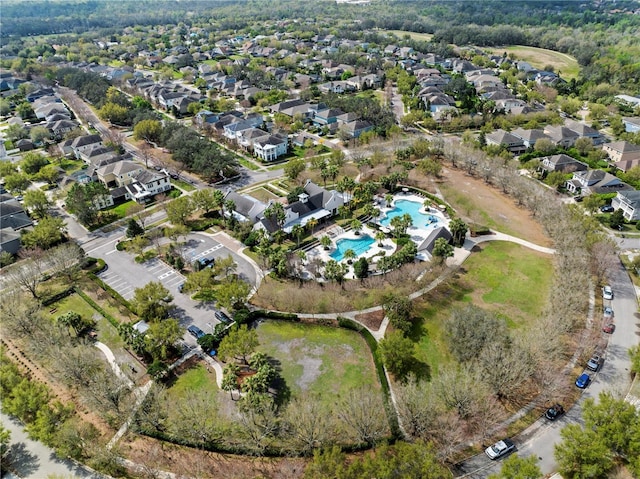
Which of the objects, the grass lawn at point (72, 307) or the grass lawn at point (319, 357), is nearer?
the grass lawn at point (319, 357)

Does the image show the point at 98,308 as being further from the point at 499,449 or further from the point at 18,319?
the point at 499,449

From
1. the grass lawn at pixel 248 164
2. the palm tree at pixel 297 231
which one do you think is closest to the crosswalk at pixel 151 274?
the palm tree at pixel 297 231

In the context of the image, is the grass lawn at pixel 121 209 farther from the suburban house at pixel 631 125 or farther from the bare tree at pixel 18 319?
the suburban house at pixel 631 125

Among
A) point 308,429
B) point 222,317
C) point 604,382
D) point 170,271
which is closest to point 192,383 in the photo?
point 222,317

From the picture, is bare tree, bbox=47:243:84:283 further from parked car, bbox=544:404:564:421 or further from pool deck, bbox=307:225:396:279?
parked car, bbox=544:404:564:421

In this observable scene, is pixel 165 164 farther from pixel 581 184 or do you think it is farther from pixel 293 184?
pixel 581 184

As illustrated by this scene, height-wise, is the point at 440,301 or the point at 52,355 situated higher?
the point at 52,355

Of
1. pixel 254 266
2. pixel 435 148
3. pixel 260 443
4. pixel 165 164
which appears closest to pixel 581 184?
pixel 435 148
